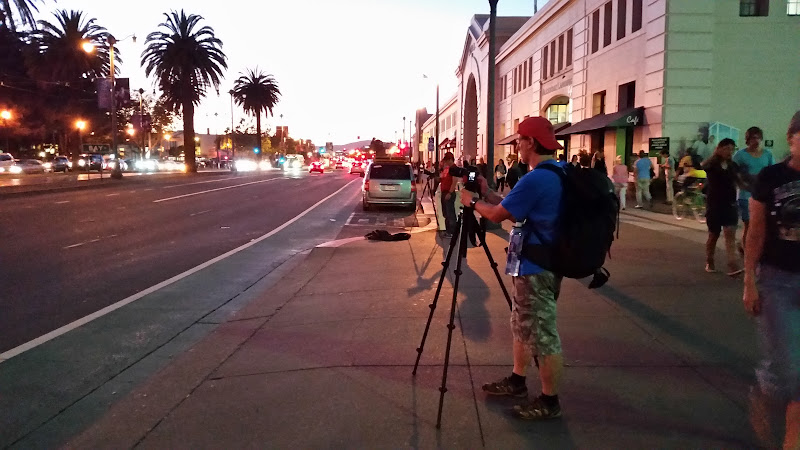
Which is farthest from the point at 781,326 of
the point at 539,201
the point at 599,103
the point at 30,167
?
the point at 30,167

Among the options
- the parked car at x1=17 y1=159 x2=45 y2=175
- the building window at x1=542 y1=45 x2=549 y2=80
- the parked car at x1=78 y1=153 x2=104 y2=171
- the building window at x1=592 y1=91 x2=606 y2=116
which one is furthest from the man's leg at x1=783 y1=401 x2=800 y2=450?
the parked car at x1=78 y1=153 x2=104 y2=171

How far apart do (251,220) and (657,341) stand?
14292mm

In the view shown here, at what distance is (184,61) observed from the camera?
4912 cm

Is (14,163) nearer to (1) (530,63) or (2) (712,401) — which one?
(1) (530,63)

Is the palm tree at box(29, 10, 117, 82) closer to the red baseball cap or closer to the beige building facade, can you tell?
the beige building facade

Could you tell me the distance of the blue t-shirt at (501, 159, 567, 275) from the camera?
3.83m

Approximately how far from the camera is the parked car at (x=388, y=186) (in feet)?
71.0

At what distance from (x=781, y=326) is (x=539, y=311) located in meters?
1.28

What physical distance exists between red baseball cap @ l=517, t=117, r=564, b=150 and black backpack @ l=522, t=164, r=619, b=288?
262 mm

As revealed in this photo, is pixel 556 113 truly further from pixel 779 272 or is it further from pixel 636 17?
pixel 779 272

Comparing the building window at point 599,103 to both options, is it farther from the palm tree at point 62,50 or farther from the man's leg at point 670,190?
the palm tree at point 62,50

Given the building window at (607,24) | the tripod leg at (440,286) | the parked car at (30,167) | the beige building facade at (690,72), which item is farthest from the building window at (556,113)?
the parked car at (30,167)

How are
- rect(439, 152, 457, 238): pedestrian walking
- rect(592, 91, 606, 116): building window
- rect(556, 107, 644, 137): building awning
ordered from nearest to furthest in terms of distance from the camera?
rect(439, 152, 457, 238): pedestrian walking
rect(556, 107, 644, 137): building awning
rect(592, 91, 606, 116): building window

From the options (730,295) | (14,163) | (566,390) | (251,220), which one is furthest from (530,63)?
(14,163)
